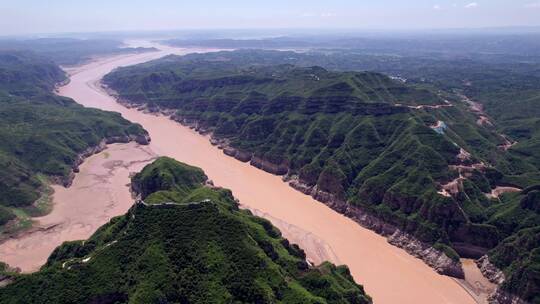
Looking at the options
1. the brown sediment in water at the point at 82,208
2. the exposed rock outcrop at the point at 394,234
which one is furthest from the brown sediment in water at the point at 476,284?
the brown sediment in water at the point at 82,208

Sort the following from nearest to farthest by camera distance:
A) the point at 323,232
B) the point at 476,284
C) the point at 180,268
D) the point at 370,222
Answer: the point at 180,268
the point at 476,284
the point at 323,232
the point at 370,222

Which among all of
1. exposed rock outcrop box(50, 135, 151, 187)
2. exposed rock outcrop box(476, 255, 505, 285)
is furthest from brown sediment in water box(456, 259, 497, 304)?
exposed rock outcrop box(50, 135, 151, 187)

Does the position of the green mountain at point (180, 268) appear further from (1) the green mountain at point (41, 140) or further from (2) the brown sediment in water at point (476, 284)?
(1) the green mountain at point (41, 140)

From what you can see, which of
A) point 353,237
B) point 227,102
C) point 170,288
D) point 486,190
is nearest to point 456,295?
point 353,237

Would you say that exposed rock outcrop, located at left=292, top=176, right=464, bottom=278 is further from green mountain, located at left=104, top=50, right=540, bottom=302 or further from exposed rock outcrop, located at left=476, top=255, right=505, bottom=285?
exposed rock outcrop, located at left=476, top=255, right=505, bottom=285

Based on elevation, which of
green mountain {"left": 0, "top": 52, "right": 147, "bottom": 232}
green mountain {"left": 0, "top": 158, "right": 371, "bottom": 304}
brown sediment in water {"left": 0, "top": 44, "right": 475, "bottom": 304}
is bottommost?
brown sediment in water {"left": 0, "top": 44, "right": 475, "bottom": 304}

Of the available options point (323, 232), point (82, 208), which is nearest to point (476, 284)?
point (323, 232)

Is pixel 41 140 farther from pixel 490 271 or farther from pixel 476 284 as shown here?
pixel 490 271
